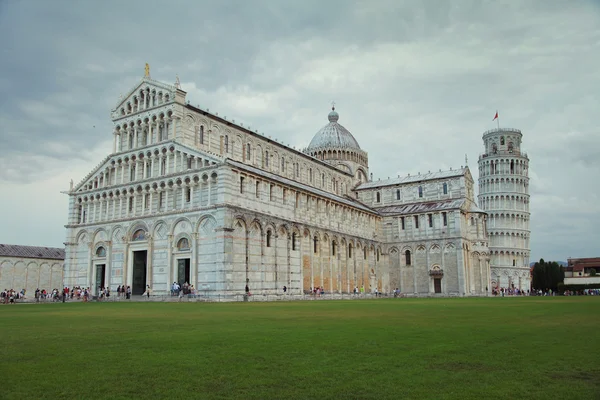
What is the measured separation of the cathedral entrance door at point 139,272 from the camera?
51.1m

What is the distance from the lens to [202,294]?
4438 centimetres

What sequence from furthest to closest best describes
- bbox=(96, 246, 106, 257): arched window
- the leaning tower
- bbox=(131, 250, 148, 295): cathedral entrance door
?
the leaning tower, bbox=(96, 246, 106, 257): arched window, bbox=(131, 250, 148, 295): cathedral entrance door

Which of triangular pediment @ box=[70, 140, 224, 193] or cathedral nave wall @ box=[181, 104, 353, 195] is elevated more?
cathedral nave wall @ box=[181, 104, 353, 195]

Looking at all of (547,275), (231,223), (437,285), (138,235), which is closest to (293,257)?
(231,223)

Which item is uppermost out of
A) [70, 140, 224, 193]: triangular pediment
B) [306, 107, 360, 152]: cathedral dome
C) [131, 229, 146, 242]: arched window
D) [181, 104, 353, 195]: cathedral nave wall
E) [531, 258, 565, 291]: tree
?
[306, 107, 360, 152]: cathedral dome

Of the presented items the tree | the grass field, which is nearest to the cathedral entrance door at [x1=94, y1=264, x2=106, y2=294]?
the grass field

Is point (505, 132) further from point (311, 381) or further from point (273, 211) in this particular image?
point (311, 381)

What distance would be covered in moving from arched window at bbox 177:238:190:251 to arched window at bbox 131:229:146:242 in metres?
4.97

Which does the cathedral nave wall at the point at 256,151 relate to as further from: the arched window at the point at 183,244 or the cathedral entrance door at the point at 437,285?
the cathedral entrance door at the point at 437,285

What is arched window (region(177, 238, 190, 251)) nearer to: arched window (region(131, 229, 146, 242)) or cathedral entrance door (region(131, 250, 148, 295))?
arched window (region(131, 229, 146, 242))

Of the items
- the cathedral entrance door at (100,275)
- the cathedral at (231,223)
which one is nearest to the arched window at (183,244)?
the cathedral at (231,223)

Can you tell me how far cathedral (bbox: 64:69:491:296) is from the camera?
46.3 metres

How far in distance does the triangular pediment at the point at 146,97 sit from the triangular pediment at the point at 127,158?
415cm

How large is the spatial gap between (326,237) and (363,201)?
22.6m
